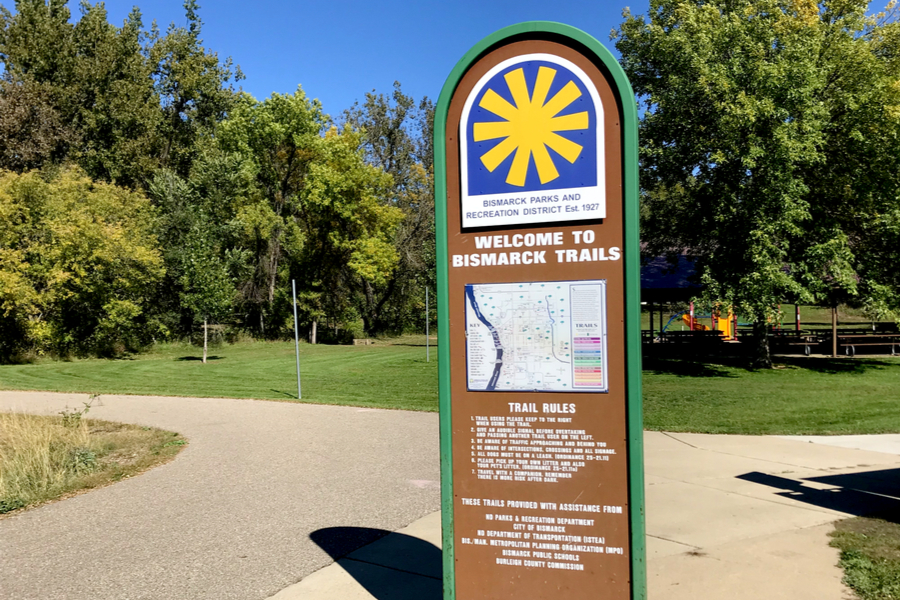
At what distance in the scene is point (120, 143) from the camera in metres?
43.5

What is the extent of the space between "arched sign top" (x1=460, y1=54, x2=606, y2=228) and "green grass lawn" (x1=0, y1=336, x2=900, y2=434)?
7.51 m

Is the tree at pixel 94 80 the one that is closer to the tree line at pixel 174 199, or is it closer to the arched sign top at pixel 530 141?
the tree line at pixel 174 199

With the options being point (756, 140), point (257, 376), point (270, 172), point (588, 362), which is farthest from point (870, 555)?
point (270, 172)

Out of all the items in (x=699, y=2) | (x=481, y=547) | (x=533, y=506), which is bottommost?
(x=481, y=547)

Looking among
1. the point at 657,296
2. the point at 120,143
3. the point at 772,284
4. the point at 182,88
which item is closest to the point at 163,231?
the point at 120,143

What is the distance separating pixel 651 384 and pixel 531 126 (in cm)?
1468

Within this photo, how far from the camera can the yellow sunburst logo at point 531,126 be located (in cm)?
351

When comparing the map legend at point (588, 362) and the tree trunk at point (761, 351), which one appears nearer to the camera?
the map legend at point (588, 362)

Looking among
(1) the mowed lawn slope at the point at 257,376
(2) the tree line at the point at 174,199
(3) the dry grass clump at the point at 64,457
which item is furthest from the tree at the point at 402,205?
(3) the dry grass clump at the point at 64,457

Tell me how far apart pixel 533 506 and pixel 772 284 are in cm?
1717

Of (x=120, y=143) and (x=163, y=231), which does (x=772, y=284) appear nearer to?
(x=163, y=231)

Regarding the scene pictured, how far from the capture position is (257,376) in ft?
68.3

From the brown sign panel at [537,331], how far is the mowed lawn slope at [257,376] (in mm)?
9662

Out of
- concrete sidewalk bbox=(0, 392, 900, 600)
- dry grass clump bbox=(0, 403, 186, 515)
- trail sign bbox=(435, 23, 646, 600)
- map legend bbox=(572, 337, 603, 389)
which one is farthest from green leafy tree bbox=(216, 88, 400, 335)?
map legend bbox=(572, 337, 603, 389)
